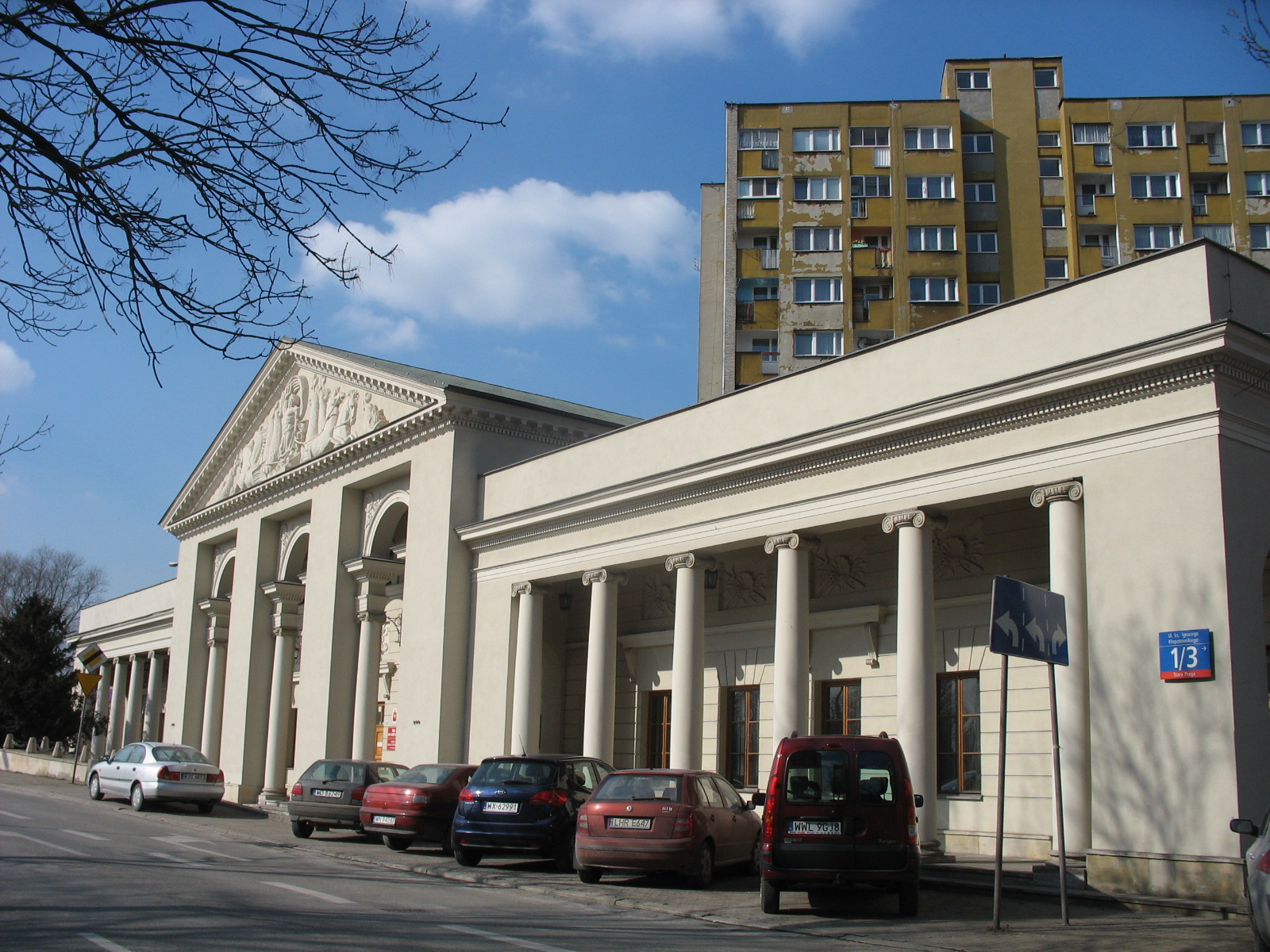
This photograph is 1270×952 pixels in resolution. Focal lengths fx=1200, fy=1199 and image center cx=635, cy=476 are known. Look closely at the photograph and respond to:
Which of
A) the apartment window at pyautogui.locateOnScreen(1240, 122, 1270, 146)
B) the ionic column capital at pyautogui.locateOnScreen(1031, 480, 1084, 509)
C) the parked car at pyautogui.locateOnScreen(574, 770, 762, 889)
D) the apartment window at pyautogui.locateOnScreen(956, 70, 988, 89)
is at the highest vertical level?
the apartment window at pyautogui.locateOnScreen(956, 70, 988, 89)

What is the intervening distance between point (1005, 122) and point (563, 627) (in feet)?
109

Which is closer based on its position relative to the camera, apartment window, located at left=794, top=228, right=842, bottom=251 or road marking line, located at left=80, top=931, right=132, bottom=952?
road marking line, located at left=80, top=931, right=132, bottom=952

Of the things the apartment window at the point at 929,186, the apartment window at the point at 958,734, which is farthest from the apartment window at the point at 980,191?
the apartment window at the point at 958,734

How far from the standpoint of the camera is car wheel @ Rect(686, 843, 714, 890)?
13.9m

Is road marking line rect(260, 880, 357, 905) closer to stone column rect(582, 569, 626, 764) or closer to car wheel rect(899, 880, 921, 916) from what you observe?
car wheel rect(899, 880, 921, 916)

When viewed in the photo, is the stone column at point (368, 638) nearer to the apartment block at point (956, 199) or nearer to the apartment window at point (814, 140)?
the apartment block at point (956, 199)

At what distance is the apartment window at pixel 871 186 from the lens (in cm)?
4962

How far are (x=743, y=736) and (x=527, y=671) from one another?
457 cm

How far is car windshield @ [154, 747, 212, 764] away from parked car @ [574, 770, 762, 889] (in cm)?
1565

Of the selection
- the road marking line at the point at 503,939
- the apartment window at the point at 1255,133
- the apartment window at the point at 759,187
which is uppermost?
the apartment window at the point at 1255,133

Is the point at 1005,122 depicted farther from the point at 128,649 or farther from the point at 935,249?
the point at 128,649

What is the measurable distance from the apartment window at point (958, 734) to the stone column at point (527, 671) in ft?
27.5

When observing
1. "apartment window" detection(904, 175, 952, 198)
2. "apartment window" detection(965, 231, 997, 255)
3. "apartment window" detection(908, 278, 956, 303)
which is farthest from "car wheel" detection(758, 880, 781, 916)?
"apartment window" detection(904, 175, 952, 198)

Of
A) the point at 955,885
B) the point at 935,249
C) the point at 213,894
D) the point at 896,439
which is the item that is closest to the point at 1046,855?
the point at 955,885
